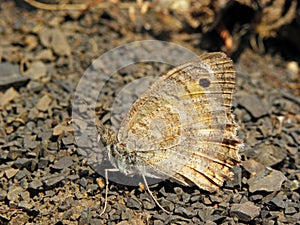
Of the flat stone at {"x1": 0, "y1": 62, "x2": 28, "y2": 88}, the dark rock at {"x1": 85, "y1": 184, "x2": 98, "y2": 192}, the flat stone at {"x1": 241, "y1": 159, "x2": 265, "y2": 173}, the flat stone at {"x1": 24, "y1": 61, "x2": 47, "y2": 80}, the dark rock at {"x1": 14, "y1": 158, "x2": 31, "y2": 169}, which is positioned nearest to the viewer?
the dark rock at {"x1": 85, "y1": 184, "x2": 98, "y2": 192}

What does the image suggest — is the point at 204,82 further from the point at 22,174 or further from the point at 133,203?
the point at 22,174

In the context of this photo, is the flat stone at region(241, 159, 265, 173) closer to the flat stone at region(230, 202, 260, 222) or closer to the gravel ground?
the gravel ground

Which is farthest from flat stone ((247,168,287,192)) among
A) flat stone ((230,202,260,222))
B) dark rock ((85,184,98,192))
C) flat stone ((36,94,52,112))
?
flat stone ((36,94,52,112))

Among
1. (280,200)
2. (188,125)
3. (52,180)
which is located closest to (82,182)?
(52,180)

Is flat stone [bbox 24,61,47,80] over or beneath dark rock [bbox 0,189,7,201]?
over

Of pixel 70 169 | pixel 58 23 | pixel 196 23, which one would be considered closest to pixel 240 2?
pixel 196 23

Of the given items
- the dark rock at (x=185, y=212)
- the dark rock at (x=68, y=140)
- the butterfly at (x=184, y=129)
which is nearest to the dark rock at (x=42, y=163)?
the dark rock at (x=68, y=140)

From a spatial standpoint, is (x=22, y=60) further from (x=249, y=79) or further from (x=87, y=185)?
(x=249, y=79)
